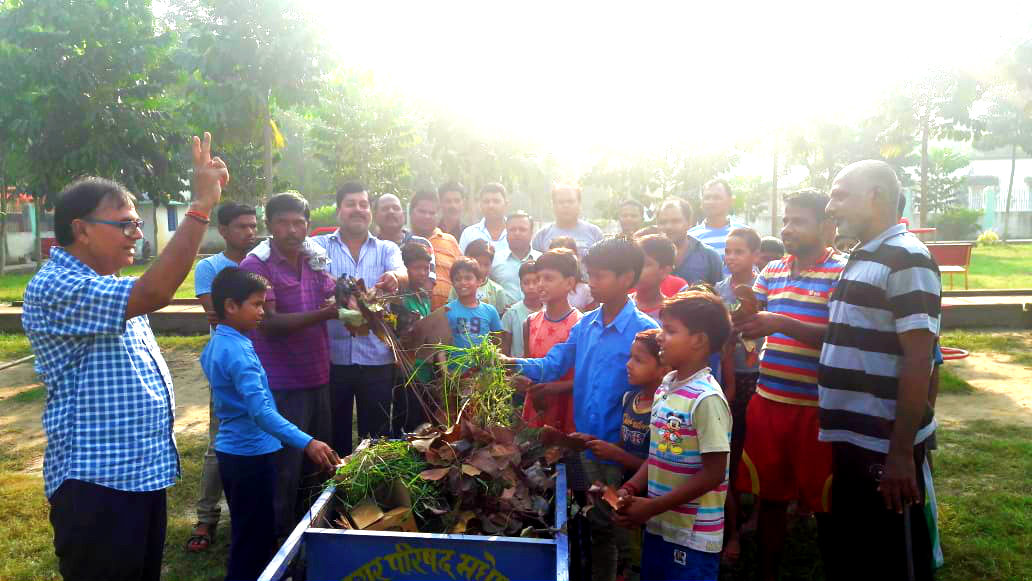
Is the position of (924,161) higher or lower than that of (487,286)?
higher

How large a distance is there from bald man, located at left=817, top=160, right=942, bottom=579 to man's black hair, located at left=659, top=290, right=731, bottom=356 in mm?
445

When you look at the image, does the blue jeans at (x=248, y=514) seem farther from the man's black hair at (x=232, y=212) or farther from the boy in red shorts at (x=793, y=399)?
the boy in red shorts at (x=793, y=399)

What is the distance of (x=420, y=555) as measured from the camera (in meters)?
2.38

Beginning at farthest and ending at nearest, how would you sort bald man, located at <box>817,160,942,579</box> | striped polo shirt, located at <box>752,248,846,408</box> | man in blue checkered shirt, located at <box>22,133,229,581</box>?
striped polo shirt, located at <box>752,248,846,408</box>
bald man, located at <box>817,160,942,579</box>
man in blue checkered shirt, located at <box>22,133,229,581</box>

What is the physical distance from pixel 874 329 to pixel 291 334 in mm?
2756

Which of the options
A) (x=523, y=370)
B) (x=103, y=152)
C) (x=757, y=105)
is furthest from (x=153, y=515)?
(x=757, y=105)

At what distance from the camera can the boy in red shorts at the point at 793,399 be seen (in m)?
3.32

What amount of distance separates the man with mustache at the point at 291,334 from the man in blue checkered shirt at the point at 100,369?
52.1 inches

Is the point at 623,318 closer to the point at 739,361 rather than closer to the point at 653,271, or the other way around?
the point at 653,271

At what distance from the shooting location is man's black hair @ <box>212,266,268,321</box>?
322cm

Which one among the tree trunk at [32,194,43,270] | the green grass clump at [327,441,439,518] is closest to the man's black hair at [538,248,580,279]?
the green grass clump at [327,441,439,518]

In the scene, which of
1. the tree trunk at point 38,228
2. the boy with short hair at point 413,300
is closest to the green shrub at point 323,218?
the tree trunk at point 38,228

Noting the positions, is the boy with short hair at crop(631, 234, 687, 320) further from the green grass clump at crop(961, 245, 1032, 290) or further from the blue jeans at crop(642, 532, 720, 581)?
the green grass clump at crop(961, 245, 1032, 290)

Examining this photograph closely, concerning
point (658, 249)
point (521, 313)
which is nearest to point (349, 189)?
point (521, 313)
